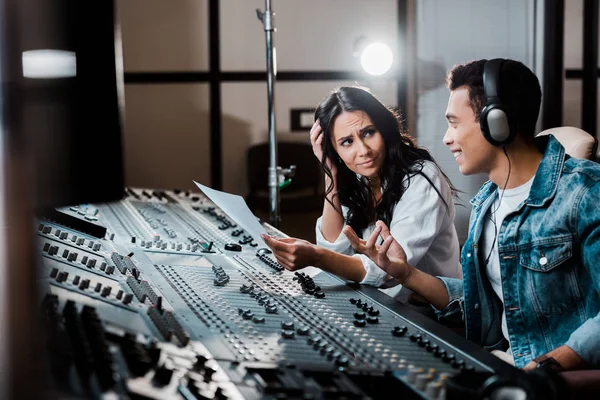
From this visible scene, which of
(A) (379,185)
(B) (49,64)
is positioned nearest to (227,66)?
(A) (379,185)

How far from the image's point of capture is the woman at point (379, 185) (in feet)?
6.08

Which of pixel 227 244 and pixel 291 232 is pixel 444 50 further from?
pixel 227 244

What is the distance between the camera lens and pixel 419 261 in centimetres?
197

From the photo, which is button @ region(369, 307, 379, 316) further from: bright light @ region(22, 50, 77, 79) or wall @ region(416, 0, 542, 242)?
wall @ region(416, 0, 542, 242)

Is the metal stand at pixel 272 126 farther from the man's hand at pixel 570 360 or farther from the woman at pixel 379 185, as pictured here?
the man's hand at pixel 570 360

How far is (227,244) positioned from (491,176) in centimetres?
75

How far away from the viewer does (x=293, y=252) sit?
1571 millimetres

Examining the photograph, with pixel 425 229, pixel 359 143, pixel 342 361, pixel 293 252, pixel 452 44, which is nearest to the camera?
pixel 342 361

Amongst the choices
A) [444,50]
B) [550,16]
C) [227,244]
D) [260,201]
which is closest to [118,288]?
[227,244]

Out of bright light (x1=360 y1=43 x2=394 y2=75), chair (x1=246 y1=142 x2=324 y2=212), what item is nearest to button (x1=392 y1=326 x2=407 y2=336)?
bright light (x1=360 y1=43 x2=394 y2=75)

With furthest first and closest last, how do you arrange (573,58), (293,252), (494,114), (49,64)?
1. (573,58)
2. (293,252)
3. (494,114)
4. (49,64)

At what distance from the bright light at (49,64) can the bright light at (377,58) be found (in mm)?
2808

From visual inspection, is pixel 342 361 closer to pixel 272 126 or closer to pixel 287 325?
pixel 287 325

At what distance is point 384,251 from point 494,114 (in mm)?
376
